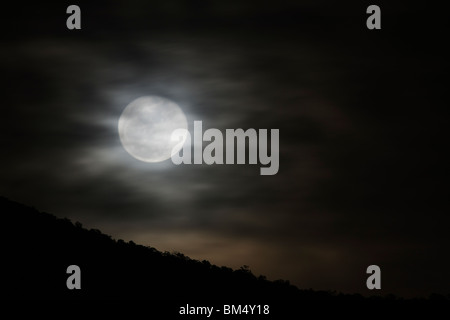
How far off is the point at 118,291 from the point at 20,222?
44.5 feet

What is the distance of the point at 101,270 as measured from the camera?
4209cm

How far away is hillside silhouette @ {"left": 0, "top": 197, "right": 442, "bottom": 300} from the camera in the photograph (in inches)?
1479

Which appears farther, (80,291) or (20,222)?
(20,222)

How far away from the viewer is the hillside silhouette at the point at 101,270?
37562 millimetres

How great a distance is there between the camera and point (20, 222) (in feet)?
157
